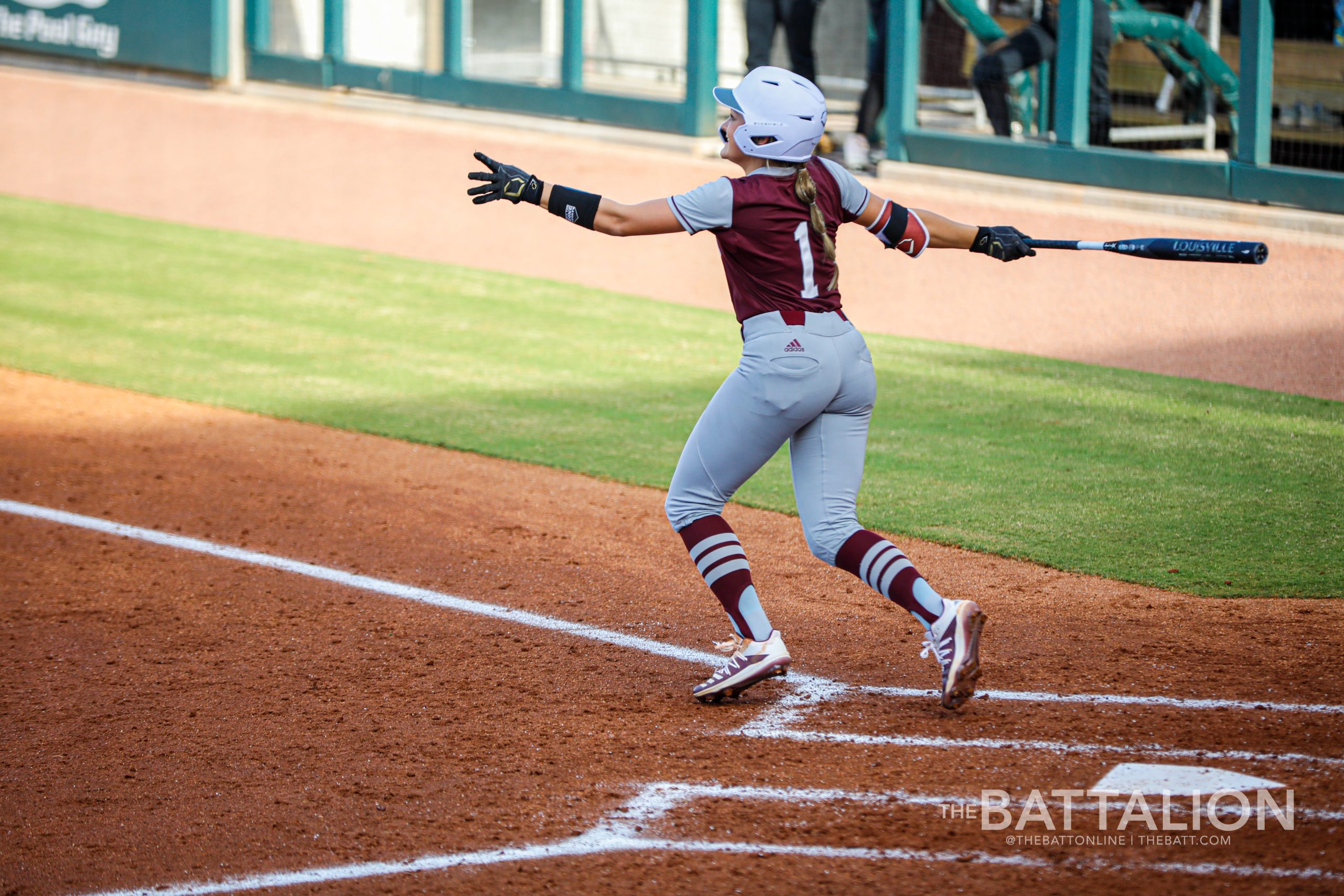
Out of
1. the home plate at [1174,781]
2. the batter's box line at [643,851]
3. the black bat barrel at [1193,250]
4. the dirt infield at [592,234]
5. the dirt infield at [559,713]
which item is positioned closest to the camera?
the batter's box line at [643,851]

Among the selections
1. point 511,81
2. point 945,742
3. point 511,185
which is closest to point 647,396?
point 511,185

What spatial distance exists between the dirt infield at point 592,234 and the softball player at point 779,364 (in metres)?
5.33

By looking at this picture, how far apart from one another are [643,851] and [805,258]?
70.3 inches

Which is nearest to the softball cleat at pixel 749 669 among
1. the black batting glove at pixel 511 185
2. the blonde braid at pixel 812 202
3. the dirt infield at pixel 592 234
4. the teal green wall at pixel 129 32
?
the blonde braid at pixel 812 202

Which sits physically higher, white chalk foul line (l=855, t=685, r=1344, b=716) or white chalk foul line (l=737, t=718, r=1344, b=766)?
white chalk foul line (l=855, t=685, r=1344, b=716)

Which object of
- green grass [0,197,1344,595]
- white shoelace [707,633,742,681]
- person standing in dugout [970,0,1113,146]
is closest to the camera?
white shoelace [707,633,742,681]

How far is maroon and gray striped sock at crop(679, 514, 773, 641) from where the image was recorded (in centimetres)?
434

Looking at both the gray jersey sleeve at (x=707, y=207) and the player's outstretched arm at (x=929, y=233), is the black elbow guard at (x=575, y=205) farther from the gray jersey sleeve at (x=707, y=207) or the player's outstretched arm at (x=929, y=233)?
the player's outstretched arm at (x=929, y=233)

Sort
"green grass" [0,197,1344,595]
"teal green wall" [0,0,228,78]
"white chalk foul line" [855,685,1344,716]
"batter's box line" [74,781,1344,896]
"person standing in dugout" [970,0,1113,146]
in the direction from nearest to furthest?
"batter's box line" [74,781,1344,896] < "white chalk foul line" [855,685,1344,716] < "green grass" [0,197,1344,595] < "person standing in dugout" [970,0,1113,146] < "teal green wall" [0,0,228,78]

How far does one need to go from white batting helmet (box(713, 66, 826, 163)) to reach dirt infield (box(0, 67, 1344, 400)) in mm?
5551

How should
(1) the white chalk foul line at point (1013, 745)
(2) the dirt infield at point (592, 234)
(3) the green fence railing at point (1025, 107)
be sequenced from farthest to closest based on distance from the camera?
(3) the green fence railing at point (1025, 107), (2) the dirt infield at point (592, 234), (1) the white chalk foul line at point (1013, 745)

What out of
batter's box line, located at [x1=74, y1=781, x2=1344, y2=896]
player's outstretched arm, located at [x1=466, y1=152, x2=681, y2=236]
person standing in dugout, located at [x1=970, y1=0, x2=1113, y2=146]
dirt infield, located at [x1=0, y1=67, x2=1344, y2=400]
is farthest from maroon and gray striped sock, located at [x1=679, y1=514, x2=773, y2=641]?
person standing in dugout, located at [x1=970, y1=0, x2=1113, y2=146]

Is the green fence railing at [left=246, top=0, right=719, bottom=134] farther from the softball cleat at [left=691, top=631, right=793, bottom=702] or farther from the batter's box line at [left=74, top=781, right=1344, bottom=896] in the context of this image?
the batter's box line at [left=74, top=781, right=1344, bottom=896]

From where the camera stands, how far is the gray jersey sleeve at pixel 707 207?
13.4 feet
